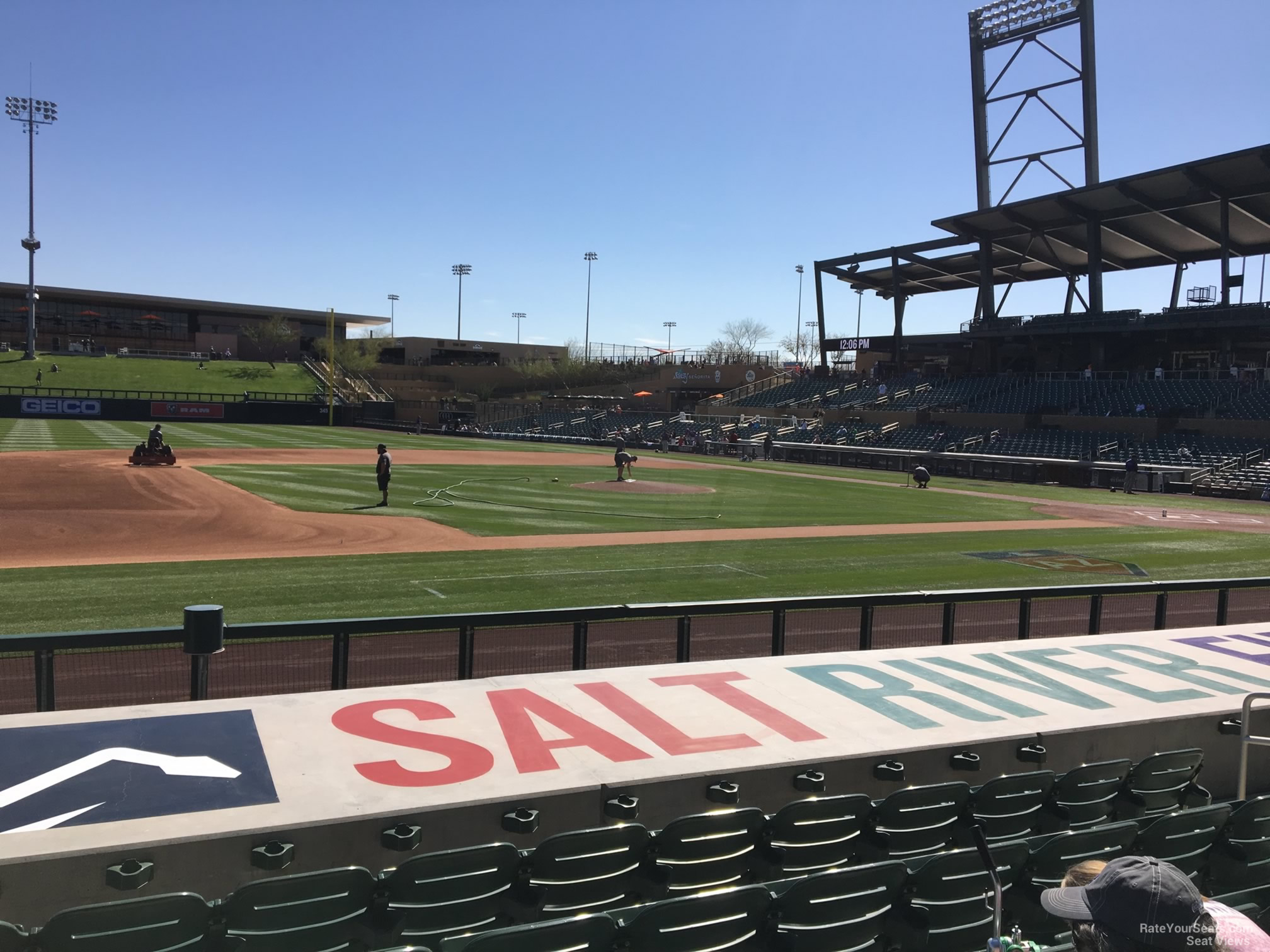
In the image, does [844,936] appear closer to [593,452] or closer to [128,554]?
[128,554]

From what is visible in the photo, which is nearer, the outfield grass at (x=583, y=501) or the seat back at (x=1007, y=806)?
the seat back at (x=1007, y=806)

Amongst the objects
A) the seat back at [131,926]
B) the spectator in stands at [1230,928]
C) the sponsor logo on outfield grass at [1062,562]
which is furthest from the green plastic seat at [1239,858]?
the sponsor logo on outfield grass at [1062,562]

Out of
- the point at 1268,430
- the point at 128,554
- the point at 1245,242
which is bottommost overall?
the point at 128,554

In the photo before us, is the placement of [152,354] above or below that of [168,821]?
above

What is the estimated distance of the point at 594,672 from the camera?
29.6 ft

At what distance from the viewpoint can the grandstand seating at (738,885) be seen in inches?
149

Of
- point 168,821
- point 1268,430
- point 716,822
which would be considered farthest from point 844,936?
point 1268,430

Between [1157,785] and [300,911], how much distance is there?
5.71 metres

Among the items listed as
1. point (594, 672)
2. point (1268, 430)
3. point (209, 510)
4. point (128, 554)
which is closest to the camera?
point (594, 672)

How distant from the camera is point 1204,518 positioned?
1195 inches

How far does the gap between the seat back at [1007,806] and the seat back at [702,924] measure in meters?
2.25

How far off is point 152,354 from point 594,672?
110384 mm

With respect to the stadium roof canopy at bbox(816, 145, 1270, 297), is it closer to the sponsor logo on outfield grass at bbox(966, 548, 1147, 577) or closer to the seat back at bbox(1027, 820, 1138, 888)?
the sponsor logo on outfield grass at bbox(966, 548, 1147, 577)

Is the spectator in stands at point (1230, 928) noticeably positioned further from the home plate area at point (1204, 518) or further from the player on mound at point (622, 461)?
the player on mound at point (622, 461)
